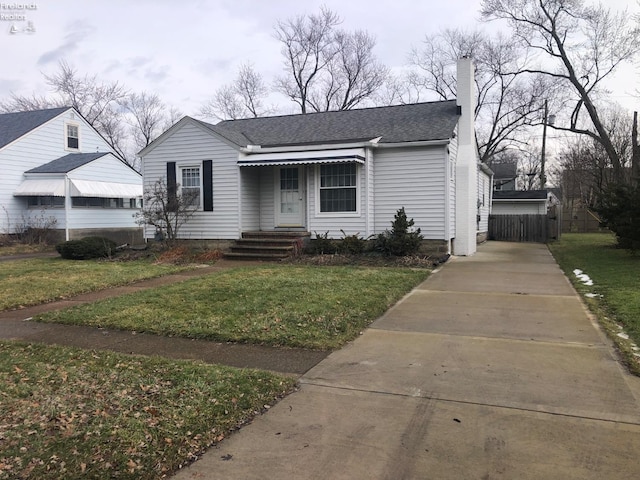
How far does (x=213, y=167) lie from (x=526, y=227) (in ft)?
51.5

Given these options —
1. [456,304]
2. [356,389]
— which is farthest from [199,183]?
[356,389]

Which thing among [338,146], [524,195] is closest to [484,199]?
[524,195]

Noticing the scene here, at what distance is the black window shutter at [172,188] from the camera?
14742 mm

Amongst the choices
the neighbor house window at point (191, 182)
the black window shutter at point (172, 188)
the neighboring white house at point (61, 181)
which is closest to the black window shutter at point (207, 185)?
the neighbor house window at point (191, 182)

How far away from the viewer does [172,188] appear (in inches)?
607

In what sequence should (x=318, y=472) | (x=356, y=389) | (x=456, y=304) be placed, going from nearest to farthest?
1. (x=318, y=472)
2. (x=356, y=389)
3. (x=456, y=304)

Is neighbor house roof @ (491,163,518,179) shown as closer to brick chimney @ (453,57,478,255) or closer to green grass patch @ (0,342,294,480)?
brick chimney @ (453,57,478,255)

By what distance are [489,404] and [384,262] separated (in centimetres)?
891

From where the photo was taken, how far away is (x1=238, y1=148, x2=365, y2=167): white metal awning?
13805 millimetres

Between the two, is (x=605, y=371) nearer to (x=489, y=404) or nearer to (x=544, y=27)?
(x=489, y=404)

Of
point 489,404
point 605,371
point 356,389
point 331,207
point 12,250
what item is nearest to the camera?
point 489,404

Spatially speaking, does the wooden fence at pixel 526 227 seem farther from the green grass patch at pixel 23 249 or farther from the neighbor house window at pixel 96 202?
the green grass patch at pixel 23 249

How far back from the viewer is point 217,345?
5.58 meters

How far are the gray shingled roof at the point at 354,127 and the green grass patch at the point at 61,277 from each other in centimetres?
526
